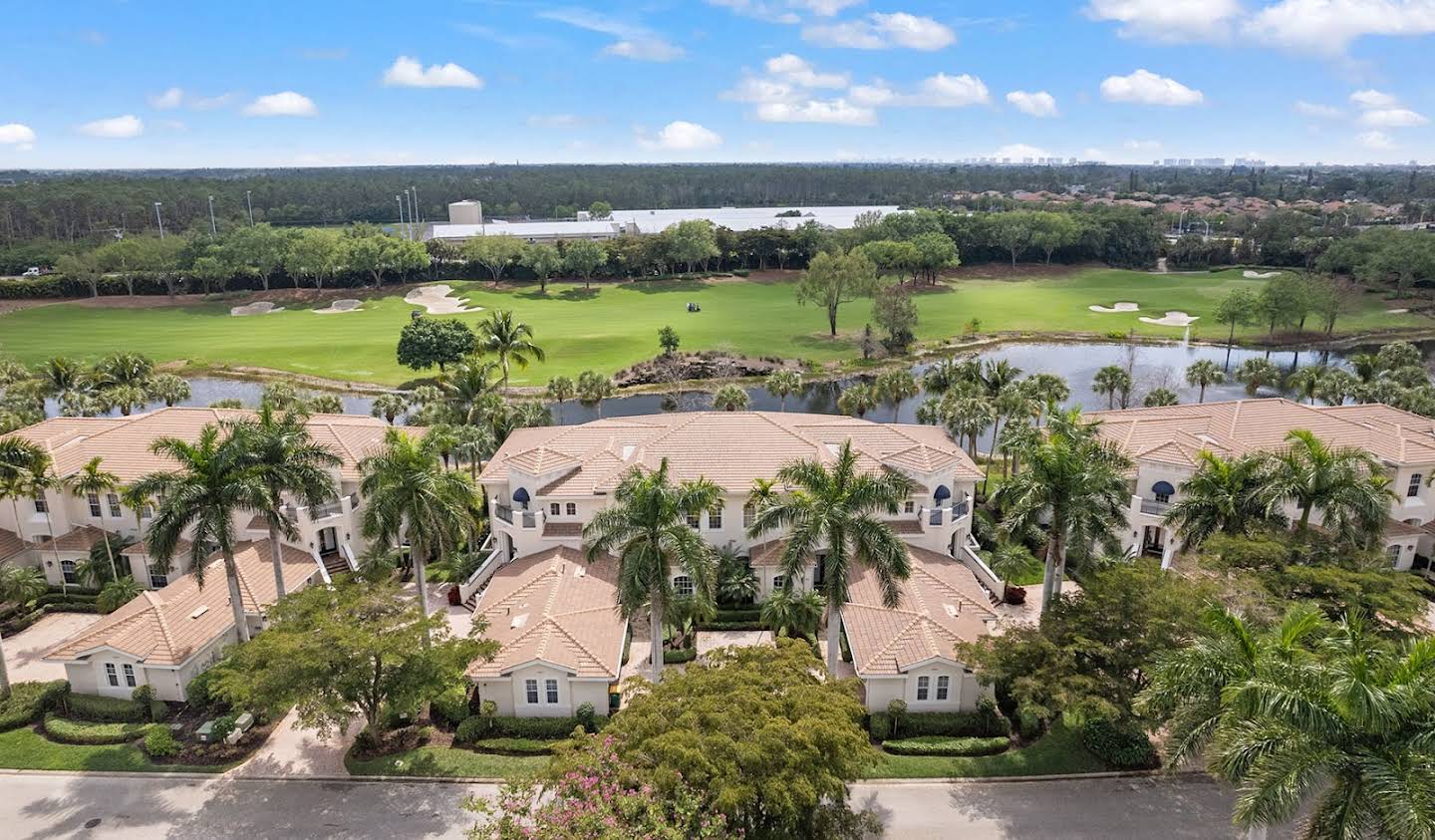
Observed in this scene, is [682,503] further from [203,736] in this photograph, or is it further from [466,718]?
[203,736]

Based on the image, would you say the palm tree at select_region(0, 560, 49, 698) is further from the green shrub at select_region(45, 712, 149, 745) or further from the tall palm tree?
the tall palm tree

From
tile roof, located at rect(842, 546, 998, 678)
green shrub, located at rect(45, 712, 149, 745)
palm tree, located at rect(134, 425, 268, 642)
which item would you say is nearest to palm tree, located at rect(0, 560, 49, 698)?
green shrub, located at rect(45, 712, 149, 745)

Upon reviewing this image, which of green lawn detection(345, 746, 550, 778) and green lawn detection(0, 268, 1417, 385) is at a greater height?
green lawn detection(0, 268, 1417, 385)

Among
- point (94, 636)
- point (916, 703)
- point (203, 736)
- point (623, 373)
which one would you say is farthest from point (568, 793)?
point (623, 373)

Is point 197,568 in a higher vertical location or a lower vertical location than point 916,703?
higher

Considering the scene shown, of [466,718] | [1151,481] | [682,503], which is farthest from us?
[1151,481]

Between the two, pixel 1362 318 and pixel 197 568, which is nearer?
pixel 197 568
